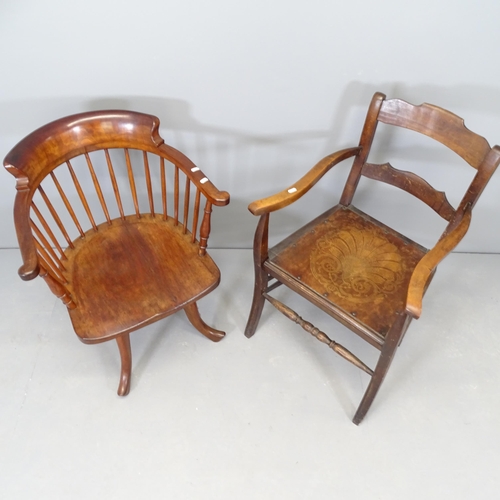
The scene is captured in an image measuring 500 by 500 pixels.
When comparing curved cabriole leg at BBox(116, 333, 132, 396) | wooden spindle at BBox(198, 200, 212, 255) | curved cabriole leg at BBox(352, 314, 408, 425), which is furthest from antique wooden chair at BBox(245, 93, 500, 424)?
curved cabriole leg at BBox(116, 333, 132, 396)

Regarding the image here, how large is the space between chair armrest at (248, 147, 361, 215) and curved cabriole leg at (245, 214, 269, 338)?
69mm

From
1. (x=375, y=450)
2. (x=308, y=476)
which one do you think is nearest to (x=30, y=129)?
(x=308, y=476)

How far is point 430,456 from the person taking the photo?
4.67ft

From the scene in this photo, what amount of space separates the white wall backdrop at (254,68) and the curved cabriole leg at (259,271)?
432 mm

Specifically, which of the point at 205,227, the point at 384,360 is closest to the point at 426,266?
the point at 384,360

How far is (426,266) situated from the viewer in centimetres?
106

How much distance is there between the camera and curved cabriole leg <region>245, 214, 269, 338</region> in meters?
1.29

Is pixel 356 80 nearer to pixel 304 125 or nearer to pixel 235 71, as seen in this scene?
pixel 304 125

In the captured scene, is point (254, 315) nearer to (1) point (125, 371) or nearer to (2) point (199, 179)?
(1) point (125, 371)

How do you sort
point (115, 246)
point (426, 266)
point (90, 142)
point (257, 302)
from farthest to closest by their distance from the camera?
point (257, 302) < point (115, 246) < point (90, 142) < point (426, 266)

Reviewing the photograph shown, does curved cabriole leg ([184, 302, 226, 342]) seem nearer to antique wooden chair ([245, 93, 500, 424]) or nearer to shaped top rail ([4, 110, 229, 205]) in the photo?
antique wooden chair ([245, 93, 500, 424])

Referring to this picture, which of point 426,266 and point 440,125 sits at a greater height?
point 440,125

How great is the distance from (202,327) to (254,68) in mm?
952

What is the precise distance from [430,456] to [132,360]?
3.70 ft
